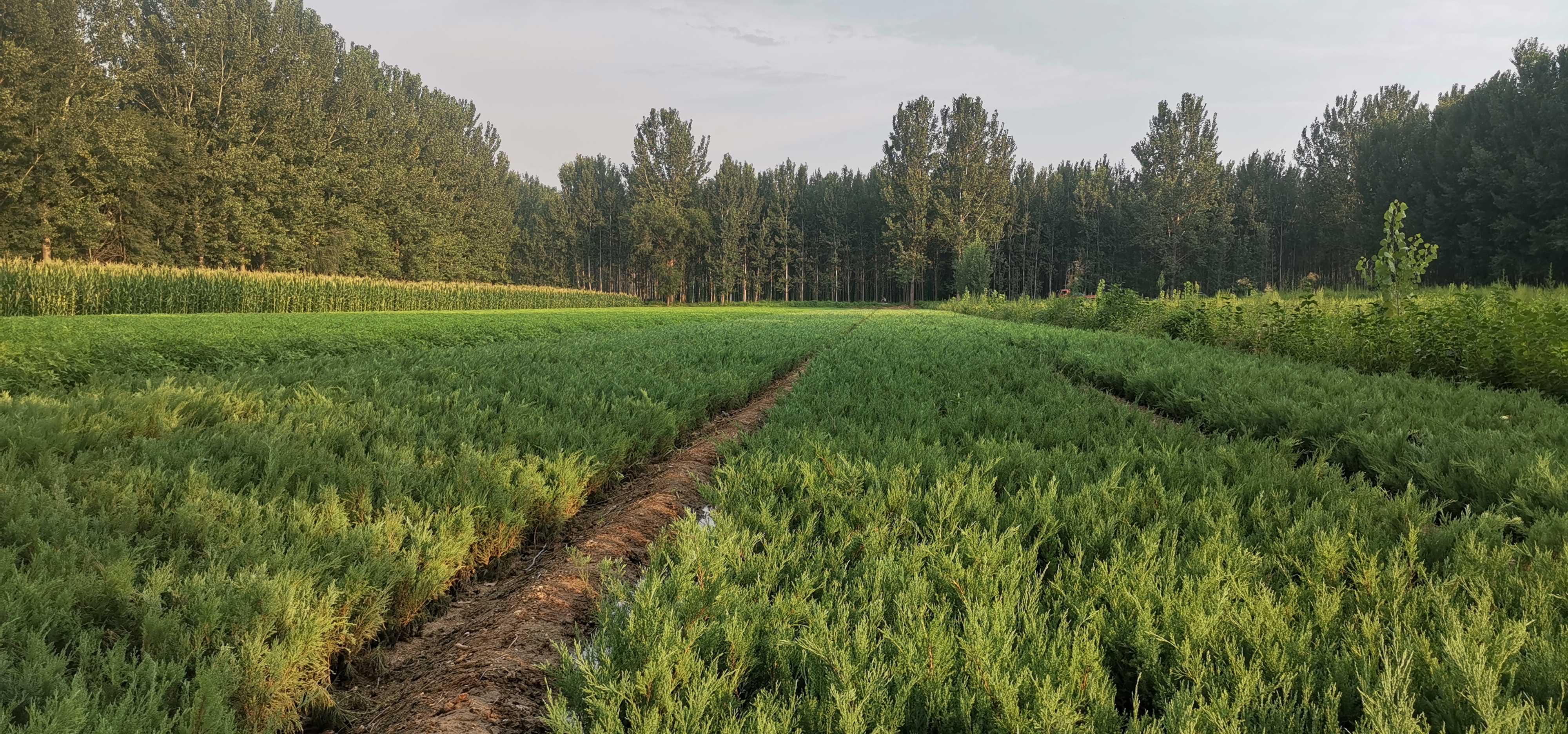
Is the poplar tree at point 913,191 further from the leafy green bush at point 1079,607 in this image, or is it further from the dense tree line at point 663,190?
the leafy green bush at point 1079,607

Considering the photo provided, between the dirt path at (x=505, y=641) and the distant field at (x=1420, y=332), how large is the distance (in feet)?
29.5

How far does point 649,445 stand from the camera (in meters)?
5.03

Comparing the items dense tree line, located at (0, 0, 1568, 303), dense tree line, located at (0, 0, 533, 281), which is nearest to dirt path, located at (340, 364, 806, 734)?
dense tree line, located at (0, 0, 1568, 303)

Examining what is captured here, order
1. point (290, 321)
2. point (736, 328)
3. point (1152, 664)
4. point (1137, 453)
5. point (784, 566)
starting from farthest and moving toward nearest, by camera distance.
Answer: point (736, 328), point (290, 321), point (1137, 453), point (784, 566), point (1152, 664)

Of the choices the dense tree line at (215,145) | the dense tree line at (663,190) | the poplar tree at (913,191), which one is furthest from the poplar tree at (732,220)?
the dense tree line at (215,145)

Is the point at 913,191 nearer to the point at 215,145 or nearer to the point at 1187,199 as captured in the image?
the point at 1187,199

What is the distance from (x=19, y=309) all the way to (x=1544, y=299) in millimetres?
29947

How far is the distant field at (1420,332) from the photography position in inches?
249

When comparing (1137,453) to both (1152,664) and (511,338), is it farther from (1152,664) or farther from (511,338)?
(511,338)

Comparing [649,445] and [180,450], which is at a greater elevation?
[180,450]

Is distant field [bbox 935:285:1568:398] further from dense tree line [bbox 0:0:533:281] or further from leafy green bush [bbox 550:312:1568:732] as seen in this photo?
dense tree line [bbox 0:0:533:281]

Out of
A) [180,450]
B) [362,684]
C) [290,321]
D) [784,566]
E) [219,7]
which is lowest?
[362,684]

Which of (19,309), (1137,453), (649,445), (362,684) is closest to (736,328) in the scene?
(649,445)

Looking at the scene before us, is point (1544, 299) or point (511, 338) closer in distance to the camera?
point (1544, 299)
